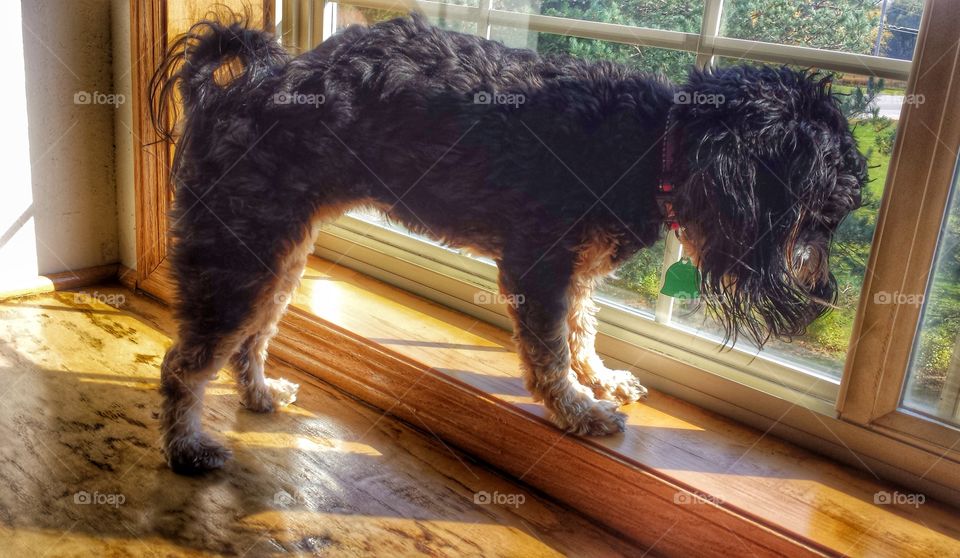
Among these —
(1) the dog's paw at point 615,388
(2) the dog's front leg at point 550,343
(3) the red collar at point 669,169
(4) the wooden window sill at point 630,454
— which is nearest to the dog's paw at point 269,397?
(4) the wooden window sill at point 630,454

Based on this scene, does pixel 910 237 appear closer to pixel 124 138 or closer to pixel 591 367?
pixel 591 367

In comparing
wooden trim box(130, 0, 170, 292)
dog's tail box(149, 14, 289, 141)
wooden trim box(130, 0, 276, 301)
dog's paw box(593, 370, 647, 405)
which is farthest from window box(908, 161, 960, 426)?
wooden trim box(130, 0, 170, 292)

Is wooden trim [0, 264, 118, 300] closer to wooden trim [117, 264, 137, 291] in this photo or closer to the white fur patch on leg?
wooden trim [117, 264, 137, 291]

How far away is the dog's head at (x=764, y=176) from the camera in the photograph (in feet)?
5.88

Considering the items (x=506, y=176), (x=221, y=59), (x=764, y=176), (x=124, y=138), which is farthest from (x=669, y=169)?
(x=124, y=138)

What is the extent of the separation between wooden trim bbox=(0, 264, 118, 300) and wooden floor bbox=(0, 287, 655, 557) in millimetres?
599

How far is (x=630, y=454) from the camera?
2.12 meters

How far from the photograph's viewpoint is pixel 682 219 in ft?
6.28

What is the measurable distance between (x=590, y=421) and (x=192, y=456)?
110cm

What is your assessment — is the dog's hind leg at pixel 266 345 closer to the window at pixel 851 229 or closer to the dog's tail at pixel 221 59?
the dog's tail at pixel 221 59

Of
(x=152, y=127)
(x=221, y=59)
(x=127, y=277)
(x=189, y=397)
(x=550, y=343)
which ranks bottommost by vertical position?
(x=127, y=277)

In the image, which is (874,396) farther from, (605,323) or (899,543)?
(605,323)

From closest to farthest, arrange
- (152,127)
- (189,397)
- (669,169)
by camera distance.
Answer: (669,169)
(189,397)
(152,127)

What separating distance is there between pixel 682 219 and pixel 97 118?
106 inches
